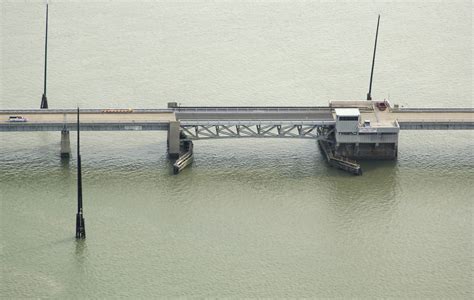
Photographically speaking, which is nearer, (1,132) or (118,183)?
(118,183)

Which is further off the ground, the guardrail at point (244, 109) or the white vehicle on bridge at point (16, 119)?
the guardrail at point (244, 109)

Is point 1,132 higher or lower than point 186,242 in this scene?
higher

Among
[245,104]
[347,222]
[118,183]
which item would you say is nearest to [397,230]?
[347,222]

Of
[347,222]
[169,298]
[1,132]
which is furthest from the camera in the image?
[1,132]

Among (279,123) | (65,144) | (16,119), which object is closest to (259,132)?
(279,123)

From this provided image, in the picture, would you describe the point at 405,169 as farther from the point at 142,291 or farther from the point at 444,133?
the point at 142,291

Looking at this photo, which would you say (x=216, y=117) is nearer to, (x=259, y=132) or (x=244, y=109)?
(x=244, y=109)

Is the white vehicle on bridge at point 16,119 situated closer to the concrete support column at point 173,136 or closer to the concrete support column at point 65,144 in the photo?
the concrete support column at point 65,144

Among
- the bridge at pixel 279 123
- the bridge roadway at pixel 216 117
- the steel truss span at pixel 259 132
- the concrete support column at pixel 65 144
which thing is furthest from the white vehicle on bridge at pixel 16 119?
the steel truss span at pixel 259 132
